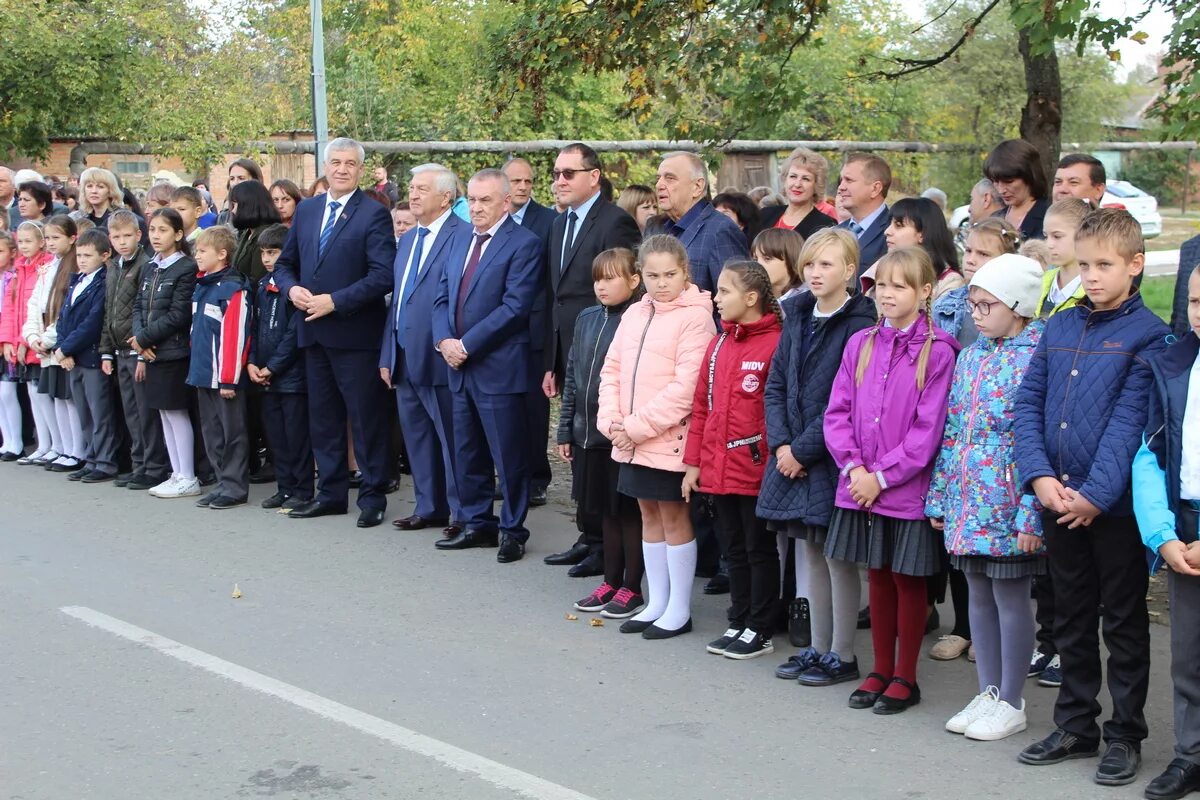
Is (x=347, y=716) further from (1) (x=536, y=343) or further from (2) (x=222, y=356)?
(2) (x=222, y=356)


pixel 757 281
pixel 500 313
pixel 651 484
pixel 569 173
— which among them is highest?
pixel 569 173

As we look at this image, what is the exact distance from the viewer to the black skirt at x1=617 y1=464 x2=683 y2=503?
6.62 metres

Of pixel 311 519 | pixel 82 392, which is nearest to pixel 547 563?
pixel 311 519

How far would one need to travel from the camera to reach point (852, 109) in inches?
924

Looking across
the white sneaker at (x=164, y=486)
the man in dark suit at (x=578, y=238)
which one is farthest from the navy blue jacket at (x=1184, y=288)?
the white sneaker at (x=164, y=486)

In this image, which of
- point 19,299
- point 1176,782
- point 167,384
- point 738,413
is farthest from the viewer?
point 19,299

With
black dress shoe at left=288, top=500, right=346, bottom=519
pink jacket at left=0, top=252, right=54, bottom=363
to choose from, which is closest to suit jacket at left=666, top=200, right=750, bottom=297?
black dress shoe at left=288, top=500, right=346, bottom=519

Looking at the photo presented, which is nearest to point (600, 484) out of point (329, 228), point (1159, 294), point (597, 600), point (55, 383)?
point (597, 600)

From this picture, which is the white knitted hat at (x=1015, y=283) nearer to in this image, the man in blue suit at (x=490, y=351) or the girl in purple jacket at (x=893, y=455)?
the girl in purple jacket at (x=893, y=455)

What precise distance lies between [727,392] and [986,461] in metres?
1.39

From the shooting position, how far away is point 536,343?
8539mm

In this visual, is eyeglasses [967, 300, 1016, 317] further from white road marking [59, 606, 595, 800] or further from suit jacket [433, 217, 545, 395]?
suit jacket [433, 217, 545, 395]

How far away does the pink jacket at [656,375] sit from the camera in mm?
6578

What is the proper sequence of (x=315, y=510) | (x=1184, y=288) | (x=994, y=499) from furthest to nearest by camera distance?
(x=315, y=510), (x=1184, y=288), (x=994, y=499)
